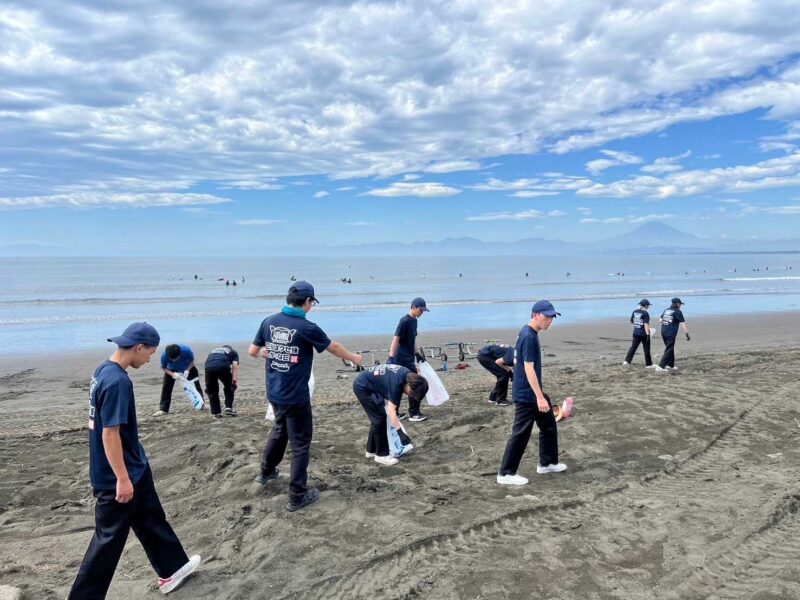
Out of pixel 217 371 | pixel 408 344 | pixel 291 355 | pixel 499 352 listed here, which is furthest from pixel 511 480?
pixel 217 371

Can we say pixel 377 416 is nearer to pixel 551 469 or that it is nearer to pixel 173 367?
pixel 551 469

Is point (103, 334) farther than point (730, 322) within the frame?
No

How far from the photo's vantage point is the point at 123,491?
3562mm

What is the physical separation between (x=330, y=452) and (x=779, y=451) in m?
5.53

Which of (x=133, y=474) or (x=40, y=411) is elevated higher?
(x=133, y=474)

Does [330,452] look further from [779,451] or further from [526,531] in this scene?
[779,451]

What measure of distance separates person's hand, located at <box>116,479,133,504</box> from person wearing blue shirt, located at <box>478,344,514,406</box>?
710 cm

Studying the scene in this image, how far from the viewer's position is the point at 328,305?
118 ft

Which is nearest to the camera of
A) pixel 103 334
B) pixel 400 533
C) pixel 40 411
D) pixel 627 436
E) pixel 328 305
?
pixel 400 533

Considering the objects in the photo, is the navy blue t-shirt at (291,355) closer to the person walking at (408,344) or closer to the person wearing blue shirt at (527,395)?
the person wearing blue shirt at (527,395)

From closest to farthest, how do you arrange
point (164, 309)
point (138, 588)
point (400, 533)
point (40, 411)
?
point (138, 588) < point (400, 533) < point (40, 411) < point (164, 309)

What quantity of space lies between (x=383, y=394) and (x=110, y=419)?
3606 millimetres

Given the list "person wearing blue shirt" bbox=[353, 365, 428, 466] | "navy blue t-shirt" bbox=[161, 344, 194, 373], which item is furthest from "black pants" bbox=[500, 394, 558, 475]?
"navy blue t-shirt" bbox=[161, 344, 194, 373]

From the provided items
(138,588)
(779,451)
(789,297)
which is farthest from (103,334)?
(789,297)
